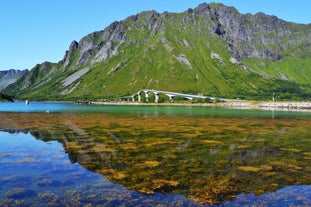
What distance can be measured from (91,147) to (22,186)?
15.2 metres

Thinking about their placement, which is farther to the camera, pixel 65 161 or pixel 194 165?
pixel 65 161

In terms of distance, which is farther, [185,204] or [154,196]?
[154,196]

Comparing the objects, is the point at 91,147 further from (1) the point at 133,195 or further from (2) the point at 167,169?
(1) the point at 133,195

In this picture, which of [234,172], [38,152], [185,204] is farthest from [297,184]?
[38,152]

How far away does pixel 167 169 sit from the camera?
2469 cm

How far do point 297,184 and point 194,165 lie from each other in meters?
8.08

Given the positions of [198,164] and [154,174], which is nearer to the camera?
[154,174]

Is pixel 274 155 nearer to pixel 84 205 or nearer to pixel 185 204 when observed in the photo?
pixel 185 204

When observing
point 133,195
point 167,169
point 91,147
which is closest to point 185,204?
point 133,195

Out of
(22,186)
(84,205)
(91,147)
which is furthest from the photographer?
(91,147)

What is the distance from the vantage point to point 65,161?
27938 mm

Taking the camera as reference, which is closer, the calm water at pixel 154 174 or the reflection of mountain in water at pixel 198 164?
the calm water at pixel 154 174

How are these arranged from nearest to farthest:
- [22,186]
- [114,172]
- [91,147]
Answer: [22,186] → [114,172] → [91,147]

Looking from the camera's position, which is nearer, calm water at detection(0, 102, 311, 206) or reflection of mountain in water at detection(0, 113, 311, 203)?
calm water at detection(0, 102, 311, 206)
